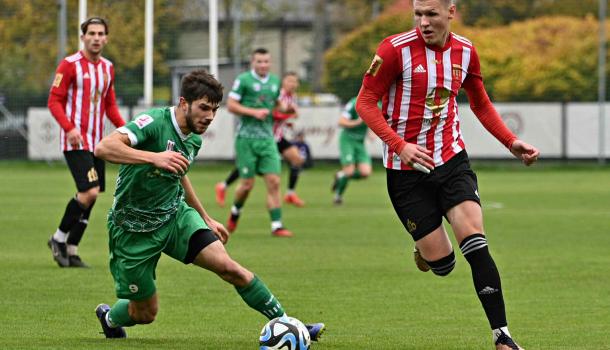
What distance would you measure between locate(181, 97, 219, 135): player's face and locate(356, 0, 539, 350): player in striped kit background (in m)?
1.00

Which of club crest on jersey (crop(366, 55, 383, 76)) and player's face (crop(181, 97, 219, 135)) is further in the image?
club crest on jersey (crop(366, 55, 383, 76))

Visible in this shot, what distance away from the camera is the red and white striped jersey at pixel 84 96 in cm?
1158

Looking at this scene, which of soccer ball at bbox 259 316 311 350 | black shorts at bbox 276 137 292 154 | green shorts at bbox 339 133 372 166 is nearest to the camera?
soccer ball at bbox 259 316 311 350

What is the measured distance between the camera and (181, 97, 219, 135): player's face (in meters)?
6.86

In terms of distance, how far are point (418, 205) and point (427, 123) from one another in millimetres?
525

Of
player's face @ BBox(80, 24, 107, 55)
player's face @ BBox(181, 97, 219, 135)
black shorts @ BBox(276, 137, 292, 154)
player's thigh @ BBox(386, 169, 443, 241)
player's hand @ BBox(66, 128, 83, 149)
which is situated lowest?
black shorts @ BBox(276, 137, 292, 154)

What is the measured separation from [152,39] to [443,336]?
26045 mm

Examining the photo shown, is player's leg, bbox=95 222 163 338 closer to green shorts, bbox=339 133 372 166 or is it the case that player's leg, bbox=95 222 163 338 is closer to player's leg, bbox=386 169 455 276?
player's leg, bbox=386 169 455 276

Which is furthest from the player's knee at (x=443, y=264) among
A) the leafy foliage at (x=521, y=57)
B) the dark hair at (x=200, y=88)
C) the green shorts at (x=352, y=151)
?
the leafy foliage at (x=521, y=57)

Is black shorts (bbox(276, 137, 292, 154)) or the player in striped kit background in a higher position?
the player in striped kit background

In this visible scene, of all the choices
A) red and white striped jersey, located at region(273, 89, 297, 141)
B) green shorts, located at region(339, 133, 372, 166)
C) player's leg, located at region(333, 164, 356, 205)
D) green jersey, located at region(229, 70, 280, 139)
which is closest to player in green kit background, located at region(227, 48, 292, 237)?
green jersey, located at region(229, 70, 280, 139)

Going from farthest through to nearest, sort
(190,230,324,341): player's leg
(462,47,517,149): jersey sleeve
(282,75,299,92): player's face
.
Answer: (282,75,299,92): player's face
(462,47,517,149): jersey sleeve
(190,230,324,341): player's leg

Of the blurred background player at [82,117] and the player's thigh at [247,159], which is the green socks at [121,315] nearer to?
the blurred background player at [82,117]

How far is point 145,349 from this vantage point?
7184 millimetres
